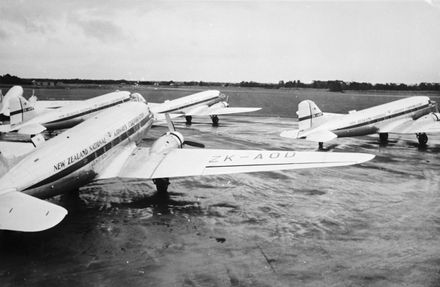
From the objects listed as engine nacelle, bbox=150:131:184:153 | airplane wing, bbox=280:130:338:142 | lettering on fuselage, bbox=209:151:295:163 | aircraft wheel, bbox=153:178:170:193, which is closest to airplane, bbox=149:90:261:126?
airplane wing, bbox=280:130:338:142

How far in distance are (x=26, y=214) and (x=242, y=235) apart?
5.51 meters

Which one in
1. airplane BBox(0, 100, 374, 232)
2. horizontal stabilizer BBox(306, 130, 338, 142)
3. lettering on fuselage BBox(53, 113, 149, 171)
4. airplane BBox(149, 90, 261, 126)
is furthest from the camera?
airplane BBox(149, 90, 261, 126)

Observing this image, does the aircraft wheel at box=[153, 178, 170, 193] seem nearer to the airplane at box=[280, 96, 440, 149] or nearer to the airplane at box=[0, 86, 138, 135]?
the airplane at box=[280, 96, 440, 149]

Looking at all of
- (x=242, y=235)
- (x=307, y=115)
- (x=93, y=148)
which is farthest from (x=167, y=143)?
(x=307, y=115)

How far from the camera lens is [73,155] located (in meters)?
10.9

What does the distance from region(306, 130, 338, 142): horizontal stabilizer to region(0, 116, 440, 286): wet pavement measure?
4.72m

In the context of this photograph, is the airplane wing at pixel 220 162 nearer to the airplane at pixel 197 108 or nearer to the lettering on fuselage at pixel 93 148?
the lettering on fuselage at pixel 93 148

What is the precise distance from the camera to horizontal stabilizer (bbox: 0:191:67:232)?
7500 mm

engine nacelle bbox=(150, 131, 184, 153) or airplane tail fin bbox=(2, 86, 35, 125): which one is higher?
airplane tail fin bbox=(2, 86, 35, 125)

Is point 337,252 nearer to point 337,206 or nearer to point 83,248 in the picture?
point 337,206

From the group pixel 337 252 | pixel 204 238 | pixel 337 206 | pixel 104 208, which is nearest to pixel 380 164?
pixel 337 206

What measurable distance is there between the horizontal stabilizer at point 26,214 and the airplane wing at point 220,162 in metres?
3.95

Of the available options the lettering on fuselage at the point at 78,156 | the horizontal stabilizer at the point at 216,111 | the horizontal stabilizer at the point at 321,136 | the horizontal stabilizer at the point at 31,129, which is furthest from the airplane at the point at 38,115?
the horizontal stabilizer at the point at 321,136

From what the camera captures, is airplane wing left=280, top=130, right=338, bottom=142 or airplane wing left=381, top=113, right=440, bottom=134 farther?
airplane wing left=381, top=113, right=440, bottom=134
